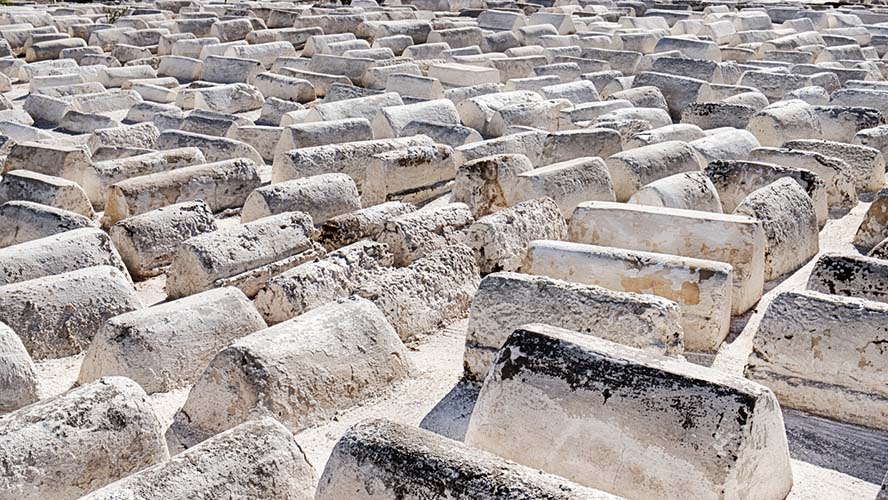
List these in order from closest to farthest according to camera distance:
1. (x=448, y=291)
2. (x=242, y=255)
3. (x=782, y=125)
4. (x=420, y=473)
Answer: (x=420, y=473)
(x=448, y=291)
(x=242, y=255)
(x=782, y=125)

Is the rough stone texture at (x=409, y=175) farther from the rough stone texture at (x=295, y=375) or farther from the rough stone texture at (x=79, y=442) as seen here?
the rough stone texture at (x=79, y=442)

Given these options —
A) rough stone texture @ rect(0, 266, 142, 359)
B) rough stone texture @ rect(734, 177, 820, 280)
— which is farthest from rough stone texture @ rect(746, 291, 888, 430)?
rough stone texture @ rect(0, 266, 142, 359)

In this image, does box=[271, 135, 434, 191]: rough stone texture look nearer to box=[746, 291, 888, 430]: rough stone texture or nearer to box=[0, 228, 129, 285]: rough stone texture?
box=[0, 228, 129, 285]: rough stone texture

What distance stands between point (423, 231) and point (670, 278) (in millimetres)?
1861

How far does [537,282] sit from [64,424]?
2502 millimetres

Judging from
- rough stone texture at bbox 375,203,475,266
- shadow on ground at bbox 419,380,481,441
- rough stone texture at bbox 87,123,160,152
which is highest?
rough stone texture at bbox 375,203,475,266

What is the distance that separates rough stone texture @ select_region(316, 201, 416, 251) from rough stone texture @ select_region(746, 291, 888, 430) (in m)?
2.80

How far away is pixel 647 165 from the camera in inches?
340

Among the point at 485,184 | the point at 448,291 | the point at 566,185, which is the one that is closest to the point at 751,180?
the point at 566,185

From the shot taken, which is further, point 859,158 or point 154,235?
point 859,158

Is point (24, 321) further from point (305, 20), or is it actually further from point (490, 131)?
point (305, 20)

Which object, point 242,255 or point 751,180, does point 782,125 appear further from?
point 242,255

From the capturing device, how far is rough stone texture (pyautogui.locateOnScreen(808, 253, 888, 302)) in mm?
5855

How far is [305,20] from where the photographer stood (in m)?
18.5
